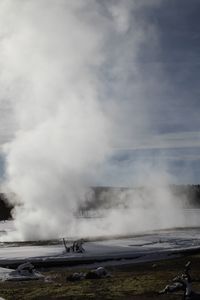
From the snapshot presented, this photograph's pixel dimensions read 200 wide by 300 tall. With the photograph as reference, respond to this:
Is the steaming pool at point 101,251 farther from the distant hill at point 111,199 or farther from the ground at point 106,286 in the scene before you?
the distant hill at point 111,199

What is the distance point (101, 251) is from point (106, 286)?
1350 centimetres

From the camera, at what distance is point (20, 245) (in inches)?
1693

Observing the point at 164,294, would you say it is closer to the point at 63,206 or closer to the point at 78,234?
the point at 78,234

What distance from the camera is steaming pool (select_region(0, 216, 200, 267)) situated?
108 ft

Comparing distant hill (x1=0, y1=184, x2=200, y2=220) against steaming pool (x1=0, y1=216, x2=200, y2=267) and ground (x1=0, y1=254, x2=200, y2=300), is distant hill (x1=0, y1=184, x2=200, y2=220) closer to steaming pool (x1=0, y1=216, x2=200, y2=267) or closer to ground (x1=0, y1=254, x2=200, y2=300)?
steaming pool (x1=0, y1=216, x2=200, y2=267)

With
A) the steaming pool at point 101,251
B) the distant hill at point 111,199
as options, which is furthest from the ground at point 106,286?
the distant hill at point 111,199

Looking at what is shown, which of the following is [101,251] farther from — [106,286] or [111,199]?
[111,199]

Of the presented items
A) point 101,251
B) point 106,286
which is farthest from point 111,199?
point 106,286

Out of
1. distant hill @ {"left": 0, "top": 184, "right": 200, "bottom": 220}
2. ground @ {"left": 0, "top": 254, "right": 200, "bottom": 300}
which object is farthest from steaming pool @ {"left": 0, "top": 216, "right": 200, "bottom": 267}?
distant hill @ {"left": 0, "top": 184, "right": 200, "bottom": 220}

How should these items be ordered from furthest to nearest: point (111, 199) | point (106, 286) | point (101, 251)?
point (111, 199)
point (101, 251)
point (106, 286)

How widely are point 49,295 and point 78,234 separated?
30.7 metres

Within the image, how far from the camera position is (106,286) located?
2298cm

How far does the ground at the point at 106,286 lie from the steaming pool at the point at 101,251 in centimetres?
354

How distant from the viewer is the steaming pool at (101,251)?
33.0 metres
